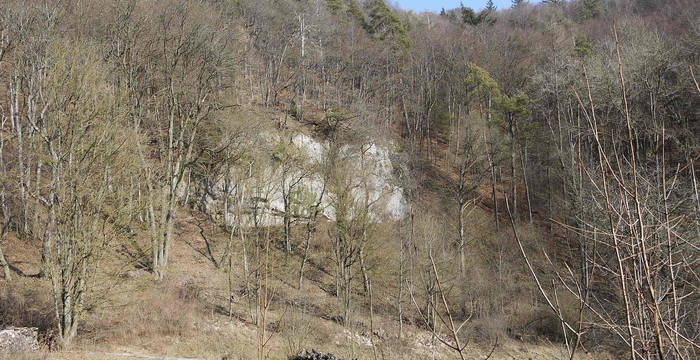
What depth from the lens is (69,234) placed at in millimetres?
9602

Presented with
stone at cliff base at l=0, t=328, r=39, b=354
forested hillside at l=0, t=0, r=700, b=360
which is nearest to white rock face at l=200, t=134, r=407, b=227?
forested hillside at l=0, t=0, r=700, b=360

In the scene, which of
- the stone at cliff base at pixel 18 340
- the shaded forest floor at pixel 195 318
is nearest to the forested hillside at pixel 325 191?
the shaded forest floor at pixel 195 318

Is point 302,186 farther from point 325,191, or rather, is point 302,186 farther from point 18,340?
point 18,340

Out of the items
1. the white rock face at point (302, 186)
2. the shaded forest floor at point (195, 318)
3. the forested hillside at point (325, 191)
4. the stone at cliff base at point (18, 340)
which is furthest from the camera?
the white rock face at point (302, 186)

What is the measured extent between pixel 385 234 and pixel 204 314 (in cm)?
834

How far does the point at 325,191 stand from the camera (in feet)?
68.6

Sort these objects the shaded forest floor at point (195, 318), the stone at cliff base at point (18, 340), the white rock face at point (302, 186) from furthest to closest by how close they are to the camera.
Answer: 1. the white rock face at point (302, 186)
2. the shaded forest floor at point (195, 318)
3. the stone at cliff base at point (18, 340)

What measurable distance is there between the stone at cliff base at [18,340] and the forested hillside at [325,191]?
0.55 m

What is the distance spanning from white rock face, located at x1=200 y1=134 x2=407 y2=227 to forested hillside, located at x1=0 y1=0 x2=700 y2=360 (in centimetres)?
16

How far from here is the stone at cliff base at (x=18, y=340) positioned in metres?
7.95

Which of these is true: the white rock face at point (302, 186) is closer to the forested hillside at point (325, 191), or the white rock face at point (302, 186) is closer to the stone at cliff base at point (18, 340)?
the forested hillside at point (325, 191)

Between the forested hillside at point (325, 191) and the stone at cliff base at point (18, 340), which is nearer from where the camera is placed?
the forested hillside at point (325, 191)

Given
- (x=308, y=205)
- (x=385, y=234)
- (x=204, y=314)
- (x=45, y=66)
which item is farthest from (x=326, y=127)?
(x=45, y=66)

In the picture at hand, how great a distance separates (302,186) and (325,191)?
156 centimetres
